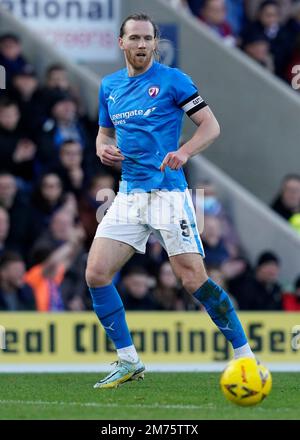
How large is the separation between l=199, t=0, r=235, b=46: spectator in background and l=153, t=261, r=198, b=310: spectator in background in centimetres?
387

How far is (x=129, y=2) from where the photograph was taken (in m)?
15.8

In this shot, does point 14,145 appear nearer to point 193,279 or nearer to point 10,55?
point 10,55

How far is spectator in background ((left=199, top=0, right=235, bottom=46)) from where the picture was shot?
16.3 meters

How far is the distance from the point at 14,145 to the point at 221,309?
17.6 ft

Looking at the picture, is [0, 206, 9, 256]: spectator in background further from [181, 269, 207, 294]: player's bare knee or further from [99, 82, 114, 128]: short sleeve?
[181, 269, 207, 294]: player's bare knee

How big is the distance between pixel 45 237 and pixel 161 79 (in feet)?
15.3

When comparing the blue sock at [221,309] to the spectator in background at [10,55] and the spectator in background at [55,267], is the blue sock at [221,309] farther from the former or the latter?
the spectator in background at [10,55]

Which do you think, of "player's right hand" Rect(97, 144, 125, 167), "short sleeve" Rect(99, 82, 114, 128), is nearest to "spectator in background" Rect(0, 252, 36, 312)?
"short sleeve" Rect(99, 82, 114, 128)

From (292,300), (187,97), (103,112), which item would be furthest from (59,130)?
(187,97)

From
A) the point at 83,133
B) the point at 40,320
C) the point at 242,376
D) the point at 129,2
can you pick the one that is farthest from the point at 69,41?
the point at 242,376

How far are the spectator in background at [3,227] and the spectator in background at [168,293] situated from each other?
1.54 meters

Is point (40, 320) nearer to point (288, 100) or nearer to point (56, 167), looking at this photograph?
point (56, 167)

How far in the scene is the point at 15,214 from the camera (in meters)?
13.4

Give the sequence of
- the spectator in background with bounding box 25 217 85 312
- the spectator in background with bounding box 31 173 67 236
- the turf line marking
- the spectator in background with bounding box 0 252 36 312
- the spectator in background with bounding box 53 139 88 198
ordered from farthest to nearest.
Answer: the spectator in background with bounding box 53 139 88 198, the spectator in background with bounding box 31 173 67 236, the spectator in background with bounding box 25 217 85 312, the spectator in background with bounding box 0 252 36 312, the turf line marking
